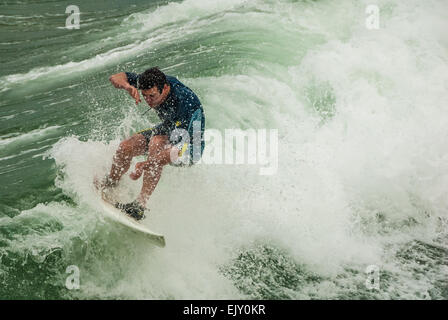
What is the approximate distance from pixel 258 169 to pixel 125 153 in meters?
2.00

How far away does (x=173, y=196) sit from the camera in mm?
5309

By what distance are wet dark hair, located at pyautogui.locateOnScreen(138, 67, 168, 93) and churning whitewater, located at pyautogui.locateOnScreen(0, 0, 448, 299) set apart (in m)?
1.13

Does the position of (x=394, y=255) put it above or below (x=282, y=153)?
below

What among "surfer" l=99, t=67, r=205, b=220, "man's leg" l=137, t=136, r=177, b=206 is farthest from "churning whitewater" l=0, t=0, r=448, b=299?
"man's leg" l=137, t=136, r=177, b=206

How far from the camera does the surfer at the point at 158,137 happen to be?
4297 mm

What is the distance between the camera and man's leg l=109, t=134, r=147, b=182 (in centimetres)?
463

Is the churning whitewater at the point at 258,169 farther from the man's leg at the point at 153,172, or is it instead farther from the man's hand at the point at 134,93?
the man's hand at the point at 134,93

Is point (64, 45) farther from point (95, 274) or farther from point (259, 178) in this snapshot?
point (95, 274)

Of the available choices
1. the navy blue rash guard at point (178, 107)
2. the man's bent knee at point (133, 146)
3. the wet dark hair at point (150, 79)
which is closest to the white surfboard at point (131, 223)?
the man's bent knee at point (133, 146)

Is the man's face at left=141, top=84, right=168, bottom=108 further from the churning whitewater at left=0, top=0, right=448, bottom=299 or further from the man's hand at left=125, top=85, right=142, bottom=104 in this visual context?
the churning whitewater at left=0, top=0, right=448, bottom=299

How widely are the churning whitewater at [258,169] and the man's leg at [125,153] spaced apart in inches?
6.9
